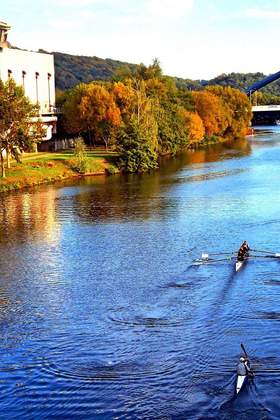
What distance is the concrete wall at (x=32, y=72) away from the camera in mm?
77312

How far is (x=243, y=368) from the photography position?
57.3 feet

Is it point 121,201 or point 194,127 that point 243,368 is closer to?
point 121,201

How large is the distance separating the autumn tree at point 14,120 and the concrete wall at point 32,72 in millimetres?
20104

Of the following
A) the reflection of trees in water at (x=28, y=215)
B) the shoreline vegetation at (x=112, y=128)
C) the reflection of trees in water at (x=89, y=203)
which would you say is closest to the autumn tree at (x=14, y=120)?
the shoreline vegetation at (x=112, y=128)

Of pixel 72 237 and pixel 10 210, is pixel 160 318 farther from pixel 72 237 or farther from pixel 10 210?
pixel 10 210

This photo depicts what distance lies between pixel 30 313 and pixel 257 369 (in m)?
9.48

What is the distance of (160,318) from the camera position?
2261cm

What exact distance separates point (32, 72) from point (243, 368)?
73.6 metres

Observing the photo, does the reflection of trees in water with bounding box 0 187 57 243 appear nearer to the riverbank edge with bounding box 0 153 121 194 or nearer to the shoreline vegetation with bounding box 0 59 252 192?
the riverbank edge with bounding box 0 153 121 194

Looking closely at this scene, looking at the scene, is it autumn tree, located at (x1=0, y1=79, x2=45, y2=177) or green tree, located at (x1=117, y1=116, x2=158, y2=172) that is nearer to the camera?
autumn tree, located at (x1=0, y1=79, x2=45, y2=177)

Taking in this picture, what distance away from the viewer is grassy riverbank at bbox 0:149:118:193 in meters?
56.9

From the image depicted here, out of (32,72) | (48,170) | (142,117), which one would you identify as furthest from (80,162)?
(32,72)

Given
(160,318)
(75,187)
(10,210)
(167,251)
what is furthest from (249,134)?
(160,318)

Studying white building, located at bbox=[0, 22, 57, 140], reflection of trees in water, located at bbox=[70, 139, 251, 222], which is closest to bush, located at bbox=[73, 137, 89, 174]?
reflection of trees in water, located at bbox=[70, 139, 251, 222]
